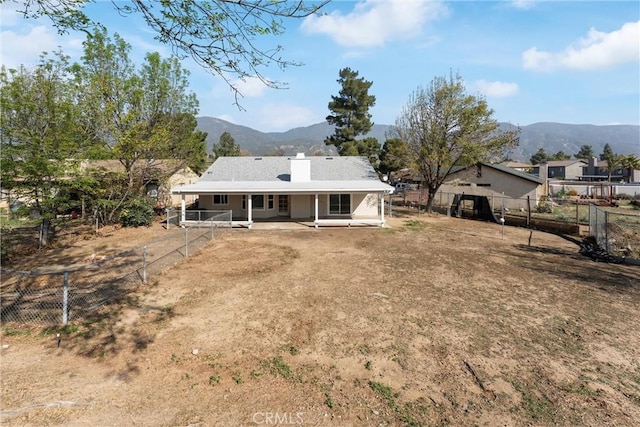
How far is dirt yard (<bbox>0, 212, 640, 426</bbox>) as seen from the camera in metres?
4.07

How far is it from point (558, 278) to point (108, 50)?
25.1 m

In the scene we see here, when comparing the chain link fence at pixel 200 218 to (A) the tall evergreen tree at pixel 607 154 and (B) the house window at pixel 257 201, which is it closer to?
(B) the house window at pixel 257 201

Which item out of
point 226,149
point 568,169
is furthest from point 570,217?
point 568,169

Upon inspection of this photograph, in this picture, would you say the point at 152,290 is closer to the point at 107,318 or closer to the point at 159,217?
the point at 107,318

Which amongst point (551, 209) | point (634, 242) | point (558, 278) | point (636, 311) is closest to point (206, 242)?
point (558, 278)

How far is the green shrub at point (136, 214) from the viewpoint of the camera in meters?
18.9

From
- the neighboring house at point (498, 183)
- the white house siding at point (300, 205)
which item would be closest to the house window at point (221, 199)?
the white house siding at point (300, 205)

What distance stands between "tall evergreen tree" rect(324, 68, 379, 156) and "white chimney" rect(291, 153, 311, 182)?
27.3 metres

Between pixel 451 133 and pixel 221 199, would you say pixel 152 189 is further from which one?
pixel 451 133

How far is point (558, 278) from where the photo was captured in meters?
9.48

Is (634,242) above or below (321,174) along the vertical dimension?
below

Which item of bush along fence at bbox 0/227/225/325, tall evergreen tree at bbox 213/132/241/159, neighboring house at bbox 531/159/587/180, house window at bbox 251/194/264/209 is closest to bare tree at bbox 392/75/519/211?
house window at bbox 251/194/264/209

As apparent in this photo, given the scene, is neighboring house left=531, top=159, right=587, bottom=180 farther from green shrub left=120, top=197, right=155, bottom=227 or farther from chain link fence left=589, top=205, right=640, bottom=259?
green shrub left=120, top=197, right=155, bottom=227
